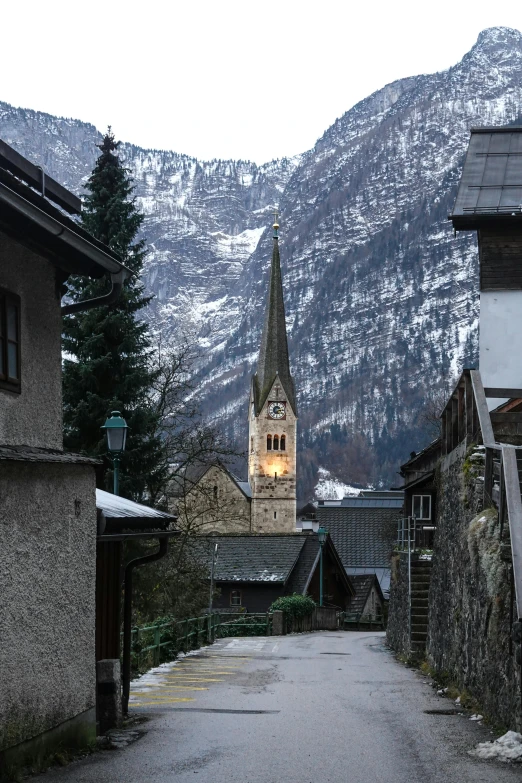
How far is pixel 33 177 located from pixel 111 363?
58.7 feet

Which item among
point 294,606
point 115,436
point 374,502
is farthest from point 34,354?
point 374,502

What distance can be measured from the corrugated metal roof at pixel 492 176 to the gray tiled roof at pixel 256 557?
87.3 feet

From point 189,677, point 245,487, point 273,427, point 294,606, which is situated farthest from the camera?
point 245,487

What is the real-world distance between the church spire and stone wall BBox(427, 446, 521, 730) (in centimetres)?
8193

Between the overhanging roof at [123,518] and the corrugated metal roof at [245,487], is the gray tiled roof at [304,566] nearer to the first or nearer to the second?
the overhanging roof at [123,518]

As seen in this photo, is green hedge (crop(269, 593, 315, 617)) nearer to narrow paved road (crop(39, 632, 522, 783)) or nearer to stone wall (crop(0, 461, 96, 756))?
narrow paved road (crop(39, 632, 522, 783))

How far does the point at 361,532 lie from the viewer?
7688cm

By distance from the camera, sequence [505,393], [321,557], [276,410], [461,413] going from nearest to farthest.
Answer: [505,393]
[461,413]
[321,557]
[276,410]

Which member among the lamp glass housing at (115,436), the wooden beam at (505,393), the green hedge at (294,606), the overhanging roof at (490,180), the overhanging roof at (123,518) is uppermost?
the overhanging roof at (490,180)

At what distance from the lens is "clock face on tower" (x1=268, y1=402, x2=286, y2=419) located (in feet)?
344

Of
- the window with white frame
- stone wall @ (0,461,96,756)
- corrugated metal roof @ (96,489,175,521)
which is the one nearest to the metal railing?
the window with white frame

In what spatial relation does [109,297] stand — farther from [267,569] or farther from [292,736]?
[267,569]

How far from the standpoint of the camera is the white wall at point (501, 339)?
80.6 feet

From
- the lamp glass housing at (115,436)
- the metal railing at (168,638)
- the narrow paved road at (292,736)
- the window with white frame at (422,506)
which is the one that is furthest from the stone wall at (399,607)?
the lamp glass housing at (115,436)
